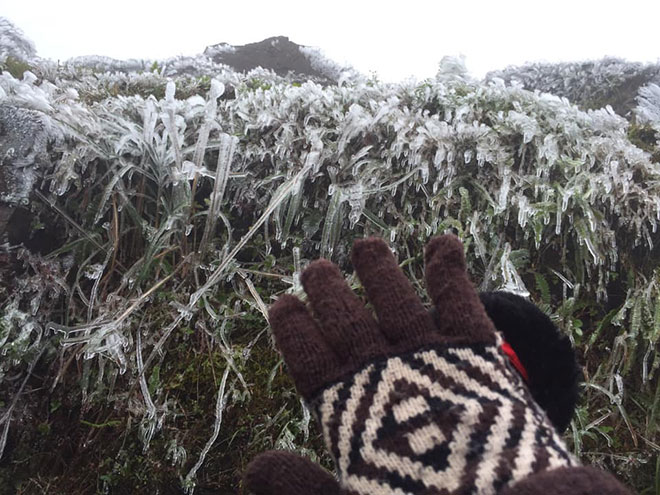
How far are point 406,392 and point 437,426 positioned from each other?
0.28 feet

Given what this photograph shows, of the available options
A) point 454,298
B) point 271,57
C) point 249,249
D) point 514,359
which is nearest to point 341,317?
point 454,298

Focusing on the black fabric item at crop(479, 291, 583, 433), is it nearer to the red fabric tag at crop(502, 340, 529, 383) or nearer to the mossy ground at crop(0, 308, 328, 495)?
the red fabric tag at crop(502, 340, 529, 383)

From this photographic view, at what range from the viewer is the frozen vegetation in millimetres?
1387

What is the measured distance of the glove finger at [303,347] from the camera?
0.93 m

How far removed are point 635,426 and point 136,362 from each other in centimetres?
162

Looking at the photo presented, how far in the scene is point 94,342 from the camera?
1382mm

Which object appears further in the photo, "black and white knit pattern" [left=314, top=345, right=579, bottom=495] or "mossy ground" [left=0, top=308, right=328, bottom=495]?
"mossy ground" [left=0, top=308, right=328, bottom=495]

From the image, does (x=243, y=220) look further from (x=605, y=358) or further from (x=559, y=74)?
(x=559, y=74)

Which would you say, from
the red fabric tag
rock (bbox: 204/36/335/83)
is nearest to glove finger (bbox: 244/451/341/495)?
the red fabric tag

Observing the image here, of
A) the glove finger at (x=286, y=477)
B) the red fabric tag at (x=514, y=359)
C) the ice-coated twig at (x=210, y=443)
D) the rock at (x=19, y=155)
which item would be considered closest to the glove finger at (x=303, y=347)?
the glove finger at (x=286, y=477)

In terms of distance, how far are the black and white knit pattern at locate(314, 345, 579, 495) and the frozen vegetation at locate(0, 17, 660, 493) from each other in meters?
0.49

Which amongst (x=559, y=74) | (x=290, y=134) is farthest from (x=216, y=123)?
(x=559, y=74)

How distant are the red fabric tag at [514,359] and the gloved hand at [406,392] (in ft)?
0.22

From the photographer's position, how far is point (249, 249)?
A: 5.40 ft
